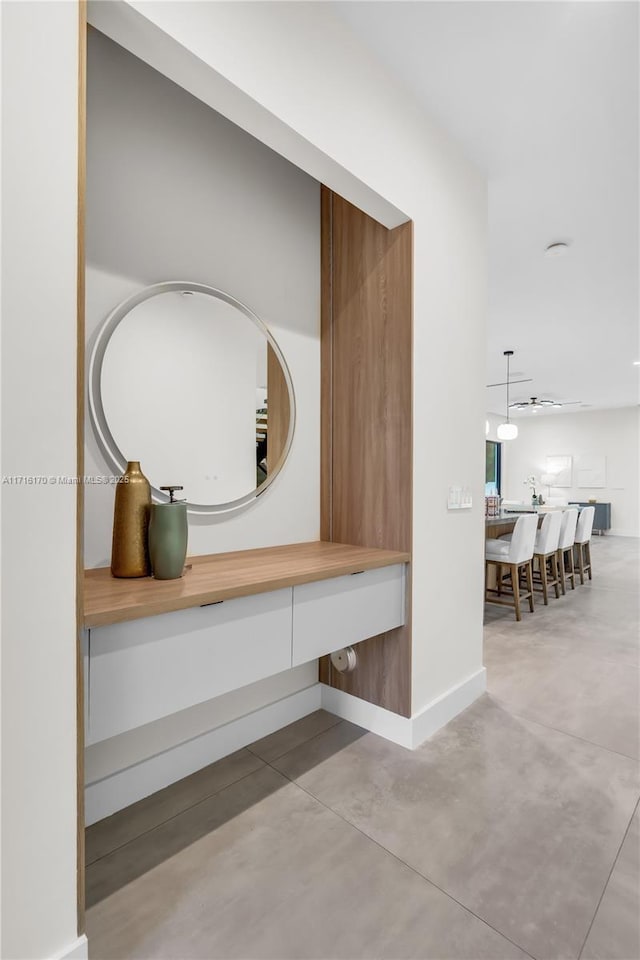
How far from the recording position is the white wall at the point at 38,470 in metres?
0.99

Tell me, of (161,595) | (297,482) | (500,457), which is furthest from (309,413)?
(500,457)

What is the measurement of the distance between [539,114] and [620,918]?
9.72 ft

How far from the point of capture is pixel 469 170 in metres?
2.49

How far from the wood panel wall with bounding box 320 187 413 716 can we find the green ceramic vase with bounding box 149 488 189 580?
1011mm

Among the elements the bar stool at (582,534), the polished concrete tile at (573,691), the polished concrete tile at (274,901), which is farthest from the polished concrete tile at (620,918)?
the bar stool at (582,534)

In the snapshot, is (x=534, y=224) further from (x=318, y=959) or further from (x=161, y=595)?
(x=318, y=959)

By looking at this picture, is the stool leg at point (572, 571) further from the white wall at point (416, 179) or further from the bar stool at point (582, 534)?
the white wall at point (416, 179)

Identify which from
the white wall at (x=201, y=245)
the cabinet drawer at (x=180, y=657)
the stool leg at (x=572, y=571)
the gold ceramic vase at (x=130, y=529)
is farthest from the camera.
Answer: the stool leg at (x=572, y=571)

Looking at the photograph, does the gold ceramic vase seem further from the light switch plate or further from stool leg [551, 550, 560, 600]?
stool leg [551, 550, 560, 600]

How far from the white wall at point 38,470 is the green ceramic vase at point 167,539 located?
0.37m

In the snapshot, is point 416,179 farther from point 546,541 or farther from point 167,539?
point 546,541

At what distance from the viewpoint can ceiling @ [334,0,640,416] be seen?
175 cm

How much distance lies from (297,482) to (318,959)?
1640 mm

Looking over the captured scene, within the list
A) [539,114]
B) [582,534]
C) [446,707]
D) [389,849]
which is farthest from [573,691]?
[582,534]
